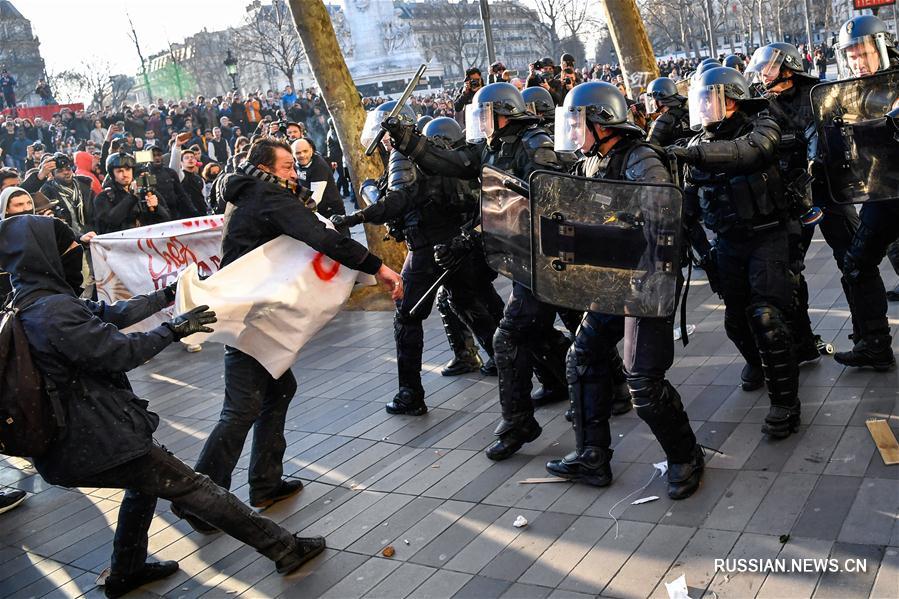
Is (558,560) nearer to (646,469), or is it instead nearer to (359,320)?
(646,469)

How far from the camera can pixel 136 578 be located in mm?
4387

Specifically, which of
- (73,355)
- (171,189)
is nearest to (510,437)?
(73,355)

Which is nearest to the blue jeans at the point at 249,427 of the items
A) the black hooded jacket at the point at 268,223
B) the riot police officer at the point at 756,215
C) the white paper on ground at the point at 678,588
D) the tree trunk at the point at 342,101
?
the black hooded jacket at the point at 268,223

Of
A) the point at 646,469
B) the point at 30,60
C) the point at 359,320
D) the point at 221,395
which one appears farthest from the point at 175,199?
the point at 30,60

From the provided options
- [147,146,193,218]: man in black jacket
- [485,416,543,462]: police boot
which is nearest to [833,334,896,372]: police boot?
[485,416,543,462]: police boot

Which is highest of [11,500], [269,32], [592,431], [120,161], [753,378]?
[269,32]

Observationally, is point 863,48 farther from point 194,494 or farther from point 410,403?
point 194,494

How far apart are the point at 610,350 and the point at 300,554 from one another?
1797 mm

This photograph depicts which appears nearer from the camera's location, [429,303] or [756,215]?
[756,215]

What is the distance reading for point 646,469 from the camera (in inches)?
185

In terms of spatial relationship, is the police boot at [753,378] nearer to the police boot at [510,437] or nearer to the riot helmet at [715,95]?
the police boot at [510,437]

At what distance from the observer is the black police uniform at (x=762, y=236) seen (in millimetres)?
4742

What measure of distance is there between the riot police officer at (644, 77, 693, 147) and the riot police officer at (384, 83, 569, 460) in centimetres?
195

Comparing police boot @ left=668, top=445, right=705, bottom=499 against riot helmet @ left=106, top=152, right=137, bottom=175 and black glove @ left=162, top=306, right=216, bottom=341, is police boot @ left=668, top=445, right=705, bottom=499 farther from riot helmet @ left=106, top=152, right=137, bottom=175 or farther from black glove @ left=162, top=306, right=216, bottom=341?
riot helmet @ left=106, top=152, right=137, bottom=175
